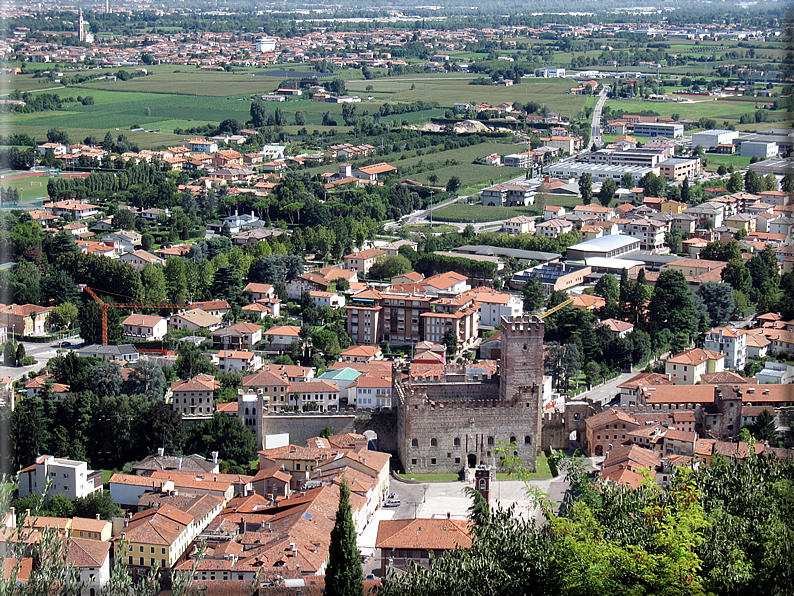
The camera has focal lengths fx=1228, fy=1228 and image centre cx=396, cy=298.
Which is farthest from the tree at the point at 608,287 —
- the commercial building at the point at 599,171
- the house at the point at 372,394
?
the commercial building at the point at 599,171

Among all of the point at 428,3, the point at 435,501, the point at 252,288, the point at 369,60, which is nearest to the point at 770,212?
the point at 252,288

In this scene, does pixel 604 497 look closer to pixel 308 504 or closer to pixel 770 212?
pixel 308 504

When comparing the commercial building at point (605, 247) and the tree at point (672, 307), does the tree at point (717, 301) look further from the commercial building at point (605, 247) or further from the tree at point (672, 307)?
the commercial building at point (605, 247)

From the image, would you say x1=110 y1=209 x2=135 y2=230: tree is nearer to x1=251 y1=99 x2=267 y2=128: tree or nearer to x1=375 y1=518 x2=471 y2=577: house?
x1=251 y1=99 x2=267 y2=128: tree

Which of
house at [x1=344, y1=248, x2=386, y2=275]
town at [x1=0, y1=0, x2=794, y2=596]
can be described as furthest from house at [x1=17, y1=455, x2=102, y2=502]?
house at [x1=344, y1=248, x2=386, y2=275]

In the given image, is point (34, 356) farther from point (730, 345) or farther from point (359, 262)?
point (730, 345)

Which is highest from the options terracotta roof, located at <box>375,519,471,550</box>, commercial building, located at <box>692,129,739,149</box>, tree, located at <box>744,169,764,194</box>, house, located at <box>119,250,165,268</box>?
commercial building, located at <box>692,129,739,149</box>
